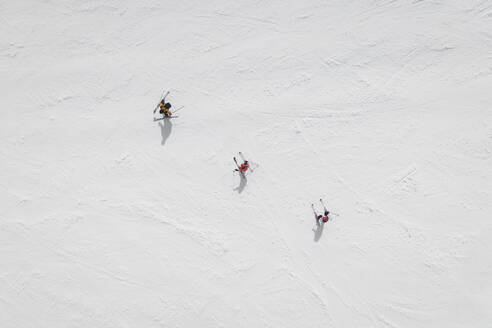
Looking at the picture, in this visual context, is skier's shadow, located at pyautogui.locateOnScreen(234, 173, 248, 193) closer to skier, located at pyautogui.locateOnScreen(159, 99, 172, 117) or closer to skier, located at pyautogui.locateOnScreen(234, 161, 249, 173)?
skier, located at pyautogui.locateOnScreen(234, 161, 249, 173)

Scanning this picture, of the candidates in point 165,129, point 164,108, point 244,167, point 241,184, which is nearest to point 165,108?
point 164,108

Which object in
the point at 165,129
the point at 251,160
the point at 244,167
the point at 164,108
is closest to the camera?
the point at 244,167

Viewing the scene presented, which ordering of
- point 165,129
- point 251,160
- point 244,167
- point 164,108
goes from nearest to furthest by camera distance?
point 244,167
point 164,108
point 251,160
point 165,129

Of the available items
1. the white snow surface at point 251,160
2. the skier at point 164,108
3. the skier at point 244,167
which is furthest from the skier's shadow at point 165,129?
the skier at point 244,167

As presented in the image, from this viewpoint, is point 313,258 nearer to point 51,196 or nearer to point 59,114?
point 51,196

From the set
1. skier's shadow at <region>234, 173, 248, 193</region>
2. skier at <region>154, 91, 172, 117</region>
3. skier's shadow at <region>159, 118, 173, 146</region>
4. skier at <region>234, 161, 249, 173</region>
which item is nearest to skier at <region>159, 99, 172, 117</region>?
skier at <region>154, 91, 172, 117</region>

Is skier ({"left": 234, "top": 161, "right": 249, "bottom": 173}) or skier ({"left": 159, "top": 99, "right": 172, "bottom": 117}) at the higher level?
skier ({"left": 159, "top": 99, "right": 172, "bottom": 117})

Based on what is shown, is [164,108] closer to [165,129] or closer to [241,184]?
[165,129]

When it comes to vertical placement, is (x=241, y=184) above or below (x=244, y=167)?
below

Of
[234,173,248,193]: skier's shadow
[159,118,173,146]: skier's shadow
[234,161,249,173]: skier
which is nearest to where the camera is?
[234,161,249,173]: skier
